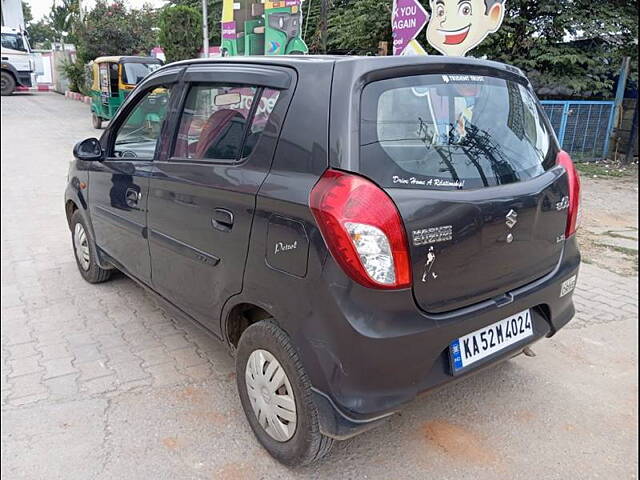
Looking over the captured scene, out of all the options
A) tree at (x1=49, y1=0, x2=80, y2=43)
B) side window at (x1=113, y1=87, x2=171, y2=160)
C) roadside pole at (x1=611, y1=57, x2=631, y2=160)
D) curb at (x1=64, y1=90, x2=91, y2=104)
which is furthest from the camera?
tree at (x1=49, y1=0, x2=80, y2=43)

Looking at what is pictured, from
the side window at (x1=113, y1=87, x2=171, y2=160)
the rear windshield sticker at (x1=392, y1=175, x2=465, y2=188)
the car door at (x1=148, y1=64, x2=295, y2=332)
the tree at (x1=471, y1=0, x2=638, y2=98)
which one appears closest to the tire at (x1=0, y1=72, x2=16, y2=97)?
the tree at (x1=471, y1=0, x2=638, y2=98)

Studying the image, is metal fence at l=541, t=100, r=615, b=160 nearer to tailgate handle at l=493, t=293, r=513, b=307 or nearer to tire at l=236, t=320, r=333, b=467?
tailgate handle at l=493, t=293, r=513, b=307

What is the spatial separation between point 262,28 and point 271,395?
9.00m

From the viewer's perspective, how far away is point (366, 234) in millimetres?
1911

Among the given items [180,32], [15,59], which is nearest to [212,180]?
[180,32]

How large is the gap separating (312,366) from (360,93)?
3.46ft

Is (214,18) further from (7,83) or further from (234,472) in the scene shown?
(234,472)

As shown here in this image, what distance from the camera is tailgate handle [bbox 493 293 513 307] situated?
7.50 feet

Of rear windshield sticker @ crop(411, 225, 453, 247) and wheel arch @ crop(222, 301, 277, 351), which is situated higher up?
rear windshield sticker @ crop(411, 225, 453, 247)

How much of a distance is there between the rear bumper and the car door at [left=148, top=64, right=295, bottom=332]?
58cm

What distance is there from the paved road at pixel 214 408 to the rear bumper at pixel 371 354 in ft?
1.68

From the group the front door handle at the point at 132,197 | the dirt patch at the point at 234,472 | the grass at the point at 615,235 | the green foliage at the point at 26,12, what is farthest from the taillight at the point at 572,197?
the green foliage at the point at 26,12

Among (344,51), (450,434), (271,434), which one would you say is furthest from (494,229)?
(344,51)

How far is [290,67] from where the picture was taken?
232cm
